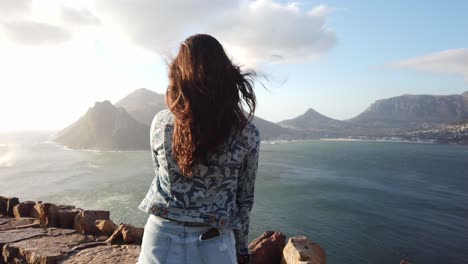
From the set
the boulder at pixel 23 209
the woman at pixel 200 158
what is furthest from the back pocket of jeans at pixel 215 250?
the boulder at pixel 23 209

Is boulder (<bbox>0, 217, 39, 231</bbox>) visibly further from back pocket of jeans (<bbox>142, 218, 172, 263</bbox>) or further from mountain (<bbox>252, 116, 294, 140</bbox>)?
mountain (<bbox>252, 116, 294, 140</bbox>)

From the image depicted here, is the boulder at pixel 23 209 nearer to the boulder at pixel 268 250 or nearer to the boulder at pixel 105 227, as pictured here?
the boulder at pixel 105 227

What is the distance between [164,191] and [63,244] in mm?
3505

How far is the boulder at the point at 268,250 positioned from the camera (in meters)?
3.97

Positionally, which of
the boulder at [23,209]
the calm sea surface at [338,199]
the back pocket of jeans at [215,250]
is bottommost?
the calm sea surface at [338,199]

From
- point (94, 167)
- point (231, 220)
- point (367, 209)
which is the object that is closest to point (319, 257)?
point (231, 220)

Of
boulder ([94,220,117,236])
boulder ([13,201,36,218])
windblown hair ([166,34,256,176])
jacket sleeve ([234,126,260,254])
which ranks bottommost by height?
boulder ([94,220,117,236])

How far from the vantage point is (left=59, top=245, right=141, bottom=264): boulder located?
382 centimetres

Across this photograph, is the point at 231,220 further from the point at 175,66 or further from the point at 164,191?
the point at 175,66

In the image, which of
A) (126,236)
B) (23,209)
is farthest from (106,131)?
(126,236)

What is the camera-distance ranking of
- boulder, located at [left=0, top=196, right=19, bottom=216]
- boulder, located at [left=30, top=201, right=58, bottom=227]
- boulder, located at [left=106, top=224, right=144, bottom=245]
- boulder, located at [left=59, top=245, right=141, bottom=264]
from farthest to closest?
boulder, located at [left=0, top=196, right=19, bottom=216]
boulder, located at [left=30, top=201, right=58, bottom=227]
boulder, located at [left=106, top=224, right=144, bottom=245]
boulder, located at [left=59, top=245, right=141, bottom=264]

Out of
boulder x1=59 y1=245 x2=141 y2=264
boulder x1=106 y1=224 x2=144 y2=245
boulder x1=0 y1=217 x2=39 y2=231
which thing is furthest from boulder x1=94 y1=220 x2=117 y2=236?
boulder x1=0 y1=217 x2=39 y2=231

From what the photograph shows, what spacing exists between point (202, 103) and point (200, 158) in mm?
251

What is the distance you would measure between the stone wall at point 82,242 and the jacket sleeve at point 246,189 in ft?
6.93
